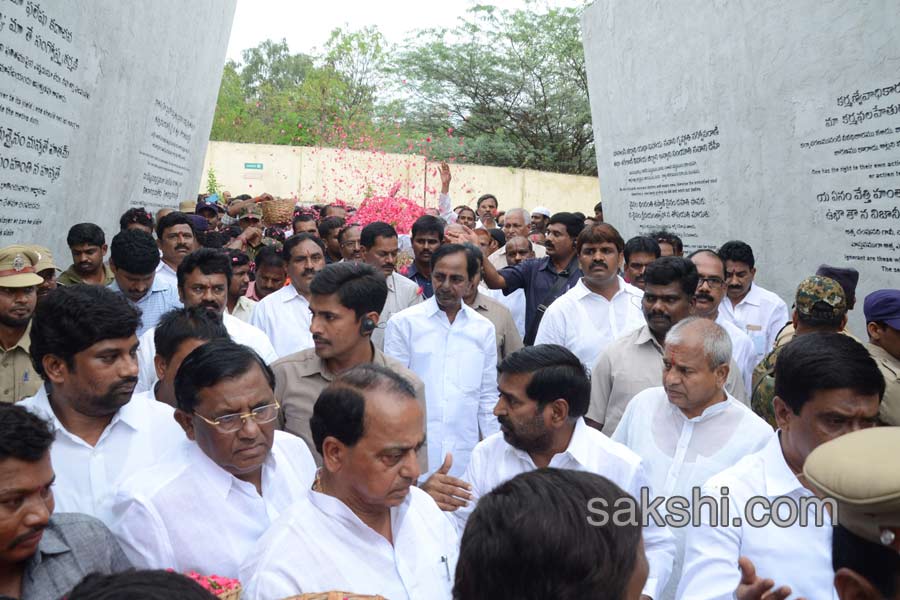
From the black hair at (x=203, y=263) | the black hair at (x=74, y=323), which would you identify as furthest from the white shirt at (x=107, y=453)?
the black hair at (x=203, y=263)

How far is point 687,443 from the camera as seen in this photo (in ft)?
10.2

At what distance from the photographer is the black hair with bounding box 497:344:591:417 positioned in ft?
9.45

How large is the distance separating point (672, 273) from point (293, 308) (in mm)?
2477

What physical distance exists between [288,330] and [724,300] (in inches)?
131

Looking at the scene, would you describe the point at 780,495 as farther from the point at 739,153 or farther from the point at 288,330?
the point at 739,153

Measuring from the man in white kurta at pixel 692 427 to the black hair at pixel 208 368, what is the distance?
171 centimetres

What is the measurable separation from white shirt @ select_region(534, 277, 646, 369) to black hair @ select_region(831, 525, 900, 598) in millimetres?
3243

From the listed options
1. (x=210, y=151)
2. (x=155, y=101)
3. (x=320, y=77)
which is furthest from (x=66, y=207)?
(x=320, y=77)

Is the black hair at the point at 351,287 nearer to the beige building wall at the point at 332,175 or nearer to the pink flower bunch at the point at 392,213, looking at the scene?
the pink flower bunch at the point at 392,213

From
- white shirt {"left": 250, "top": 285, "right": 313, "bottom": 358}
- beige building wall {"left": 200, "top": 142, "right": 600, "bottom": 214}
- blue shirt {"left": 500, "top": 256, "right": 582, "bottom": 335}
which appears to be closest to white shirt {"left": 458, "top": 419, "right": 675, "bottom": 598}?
white shirt {"left": 250, "top": 285, "right": 313, "bottom": 358}

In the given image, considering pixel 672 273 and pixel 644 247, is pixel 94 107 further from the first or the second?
pixel 672 273

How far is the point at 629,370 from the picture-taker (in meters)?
4.00

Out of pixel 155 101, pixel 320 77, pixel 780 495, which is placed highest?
A: pixel 320 77

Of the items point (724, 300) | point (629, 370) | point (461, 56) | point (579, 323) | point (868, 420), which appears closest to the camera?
point (868, 420)
